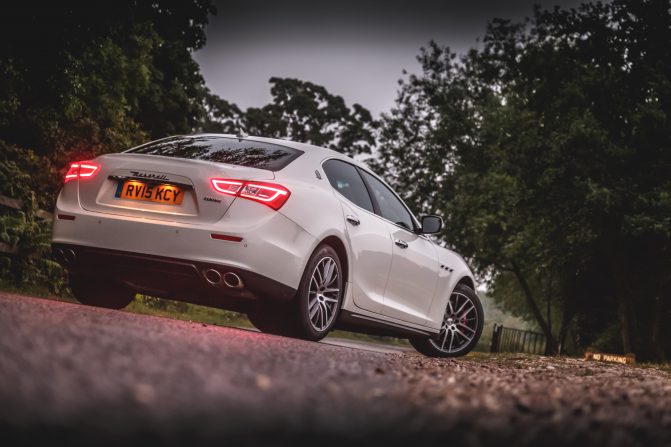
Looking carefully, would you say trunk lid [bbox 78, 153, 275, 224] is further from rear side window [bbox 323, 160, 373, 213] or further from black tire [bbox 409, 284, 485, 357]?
black tire [bbox 409, 284, 485, 357]

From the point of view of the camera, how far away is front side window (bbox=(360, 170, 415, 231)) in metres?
6.95

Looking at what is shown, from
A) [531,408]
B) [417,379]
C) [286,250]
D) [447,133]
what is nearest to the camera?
[531,408]

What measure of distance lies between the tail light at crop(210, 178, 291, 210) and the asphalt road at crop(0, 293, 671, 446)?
1.78 metres

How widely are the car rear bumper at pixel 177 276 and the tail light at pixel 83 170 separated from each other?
1.87 feet

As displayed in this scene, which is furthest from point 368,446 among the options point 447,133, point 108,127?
point 447,133

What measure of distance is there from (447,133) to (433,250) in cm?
2148

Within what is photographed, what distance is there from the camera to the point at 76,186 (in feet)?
18.6

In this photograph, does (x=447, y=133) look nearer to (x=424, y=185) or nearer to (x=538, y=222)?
(x=424, y=185)

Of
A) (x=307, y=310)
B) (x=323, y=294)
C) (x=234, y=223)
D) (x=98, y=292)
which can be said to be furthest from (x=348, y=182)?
(x=98, y=292)

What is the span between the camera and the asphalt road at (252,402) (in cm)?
173

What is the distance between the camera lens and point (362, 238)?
20.4 ft

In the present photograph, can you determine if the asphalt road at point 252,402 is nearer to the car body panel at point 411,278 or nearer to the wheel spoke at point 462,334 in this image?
the car body panel at point 411,278

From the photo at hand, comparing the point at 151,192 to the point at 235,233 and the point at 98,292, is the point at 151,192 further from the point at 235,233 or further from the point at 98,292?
the point at 98,292

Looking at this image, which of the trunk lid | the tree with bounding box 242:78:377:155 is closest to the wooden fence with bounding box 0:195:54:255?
the trunk lid
